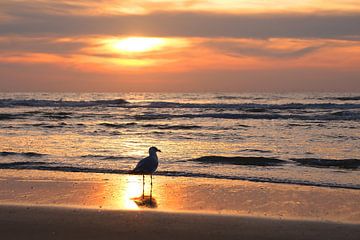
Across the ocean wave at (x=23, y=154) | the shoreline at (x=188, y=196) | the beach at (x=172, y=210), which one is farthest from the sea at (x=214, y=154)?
the beach at (x=172, y=210)

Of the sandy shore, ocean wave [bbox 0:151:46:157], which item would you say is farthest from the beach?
ocean wave [bbox 0:151:46:157]

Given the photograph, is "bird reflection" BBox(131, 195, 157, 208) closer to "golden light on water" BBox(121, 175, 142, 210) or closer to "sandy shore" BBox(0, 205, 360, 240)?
"golden light on water" BBox(121, 175, 142, 210)

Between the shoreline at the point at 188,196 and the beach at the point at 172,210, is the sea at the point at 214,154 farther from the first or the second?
the beach at the point at 172,210

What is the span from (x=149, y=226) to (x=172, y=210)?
3.62ft

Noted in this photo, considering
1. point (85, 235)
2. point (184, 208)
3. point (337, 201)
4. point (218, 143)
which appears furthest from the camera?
point (218, 143)

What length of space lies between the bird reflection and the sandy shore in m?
0.71

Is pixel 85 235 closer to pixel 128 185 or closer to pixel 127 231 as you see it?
pixel 127 231

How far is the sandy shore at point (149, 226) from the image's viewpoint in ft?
23.7

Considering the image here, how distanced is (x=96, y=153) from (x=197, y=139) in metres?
6.23

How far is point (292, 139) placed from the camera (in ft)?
70.0

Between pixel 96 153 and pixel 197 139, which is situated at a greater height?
pixel 197 139

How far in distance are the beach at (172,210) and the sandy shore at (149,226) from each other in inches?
0.5

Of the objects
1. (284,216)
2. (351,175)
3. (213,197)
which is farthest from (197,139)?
(284,216)

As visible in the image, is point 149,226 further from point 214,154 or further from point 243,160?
point 214,154
